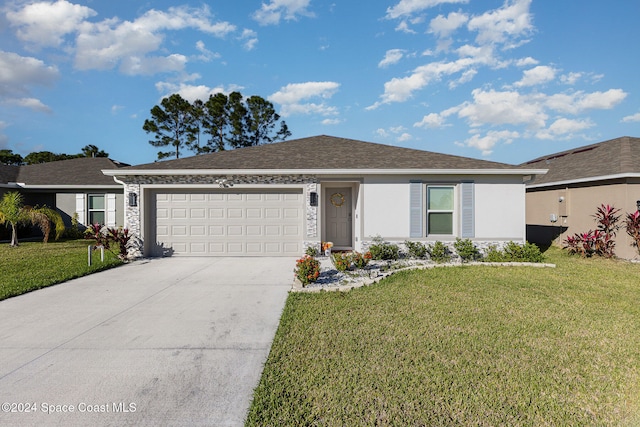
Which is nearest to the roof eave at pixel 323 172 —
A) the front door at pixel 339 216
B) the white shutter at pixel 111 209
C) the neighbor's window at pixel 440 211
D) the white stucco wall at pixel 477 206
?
the white stucco wall at pixel 477 206

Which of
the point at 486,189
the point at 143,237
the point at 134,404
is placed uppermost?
the point at 486,189

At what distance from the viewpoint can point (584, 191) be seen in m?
10.7

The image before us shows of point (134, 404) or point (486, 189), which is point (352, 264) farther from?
point (134, 404)

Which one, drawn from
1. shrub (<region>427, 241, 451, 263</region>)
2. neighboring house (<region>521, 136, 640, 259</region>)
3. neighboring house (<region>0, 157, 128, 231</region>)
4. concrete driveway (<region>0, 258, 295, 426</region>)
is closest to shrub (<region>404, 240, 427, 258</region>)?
shrub (<region>427, 241, 451, 263</region>)

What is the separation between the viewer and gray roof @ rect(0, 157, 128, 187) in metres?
14.4

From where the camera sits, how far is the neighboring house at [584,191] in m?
9.34

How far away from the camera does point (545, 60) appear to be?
481 inches

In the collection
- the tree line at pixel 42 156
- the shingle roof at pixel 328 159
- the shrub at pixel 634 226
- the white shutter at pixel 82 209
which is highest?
the tree line at pixel 42 156

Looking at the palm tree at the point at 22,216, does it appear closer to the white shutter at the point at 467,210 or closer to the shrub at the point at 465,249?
the shrub at the point at 465,249

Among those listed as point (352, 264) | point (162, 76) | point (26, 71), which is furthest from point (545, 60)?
point (26, 71)

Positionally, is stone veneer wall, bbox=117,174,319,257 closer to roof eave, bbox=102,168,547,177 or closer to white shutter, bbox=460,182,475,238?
roof eave, bbox=102,168,547,177

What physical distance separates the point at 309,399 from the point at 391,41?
47.0ft

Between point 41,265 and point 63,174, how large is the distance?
31.8 feet

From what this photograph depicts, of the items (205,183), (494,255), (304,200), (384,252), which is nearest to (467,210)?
(494,255)
